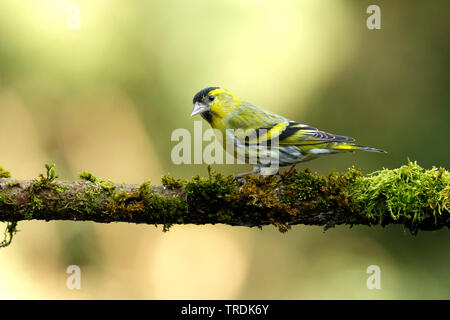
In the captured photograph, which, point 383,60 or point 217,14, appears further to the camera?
point 383,60

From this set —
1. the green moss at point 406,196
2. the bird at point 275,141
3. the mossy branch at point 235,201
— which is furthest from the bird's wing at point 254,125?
Result: the green moss at point 406,196

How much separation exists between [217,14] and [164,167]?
9.45ft

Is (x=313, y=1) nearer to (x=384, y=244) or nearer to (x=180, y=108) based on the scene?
(x=180, y=108)

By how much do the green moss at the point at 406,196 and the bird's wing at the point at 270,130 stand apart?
74 centimetres

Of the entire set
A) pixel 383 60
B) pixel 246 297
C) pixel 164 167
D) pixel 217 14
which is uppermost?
pixel 217 14

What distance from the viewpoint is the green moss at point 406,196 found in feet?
14.8

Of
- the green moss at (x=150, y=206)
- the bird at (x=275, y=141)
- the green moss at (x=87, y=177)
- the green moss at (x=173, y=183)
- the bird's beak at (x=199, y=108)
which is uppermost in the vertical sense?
the bird's beak at (x=199, y=108)

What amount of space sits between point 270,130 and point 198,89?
150 inches

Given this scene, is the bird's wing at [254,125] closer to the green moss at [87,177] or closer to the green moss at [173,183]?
the green moss at [173,183]

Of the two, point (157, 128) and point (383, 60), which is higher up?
point (383, 60)

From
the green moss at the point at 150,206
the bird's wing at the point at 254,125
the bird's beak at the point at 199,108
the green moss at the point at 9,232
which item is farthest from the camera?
the bird's beak at the point at 199,108

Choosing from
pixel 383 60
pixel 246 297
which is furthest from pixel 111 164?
pixel 383 60

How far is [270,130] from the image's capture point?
558 centimetres

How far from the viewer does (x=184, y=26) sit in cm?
929
